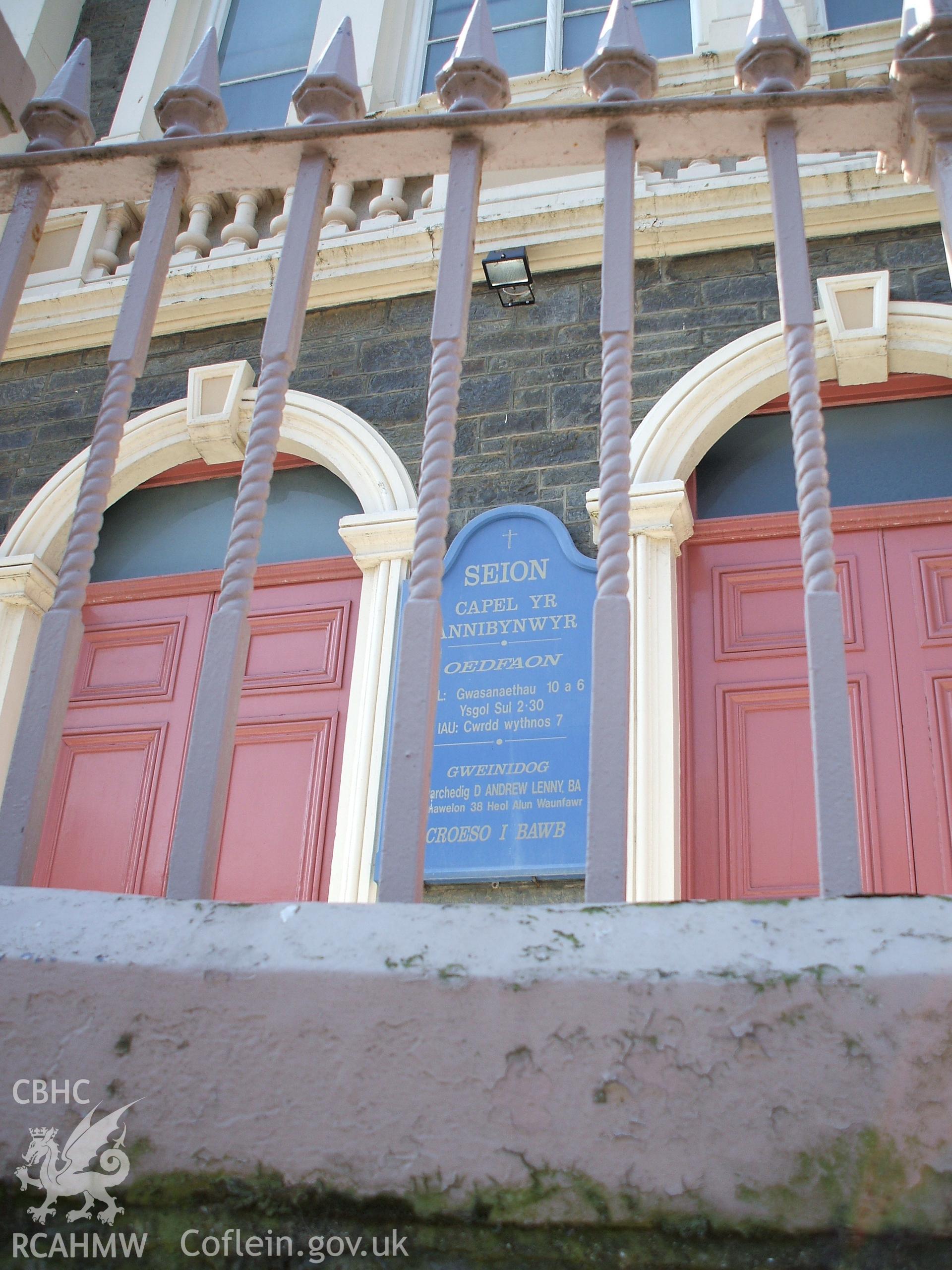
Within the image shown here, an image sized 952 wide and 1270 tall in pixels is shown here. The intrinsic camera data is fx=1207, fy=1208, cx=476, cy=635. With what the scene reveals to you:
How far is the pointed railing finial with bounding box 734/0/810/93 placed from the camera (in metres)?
1.49

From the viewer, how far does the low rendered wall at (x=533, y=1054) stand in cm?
90

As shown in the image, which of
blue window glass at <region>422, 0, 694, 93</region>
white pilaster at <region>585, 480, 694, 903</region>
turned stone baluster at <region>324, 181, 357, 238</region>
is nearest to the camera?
white pilaster at <region>585, 480, 694, 903</region>

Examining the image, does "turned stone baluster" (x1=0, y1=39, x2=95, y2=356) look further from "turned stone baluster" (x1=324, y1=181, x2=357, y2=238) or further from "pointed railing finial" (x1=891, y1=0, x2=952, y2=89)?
"turned stone baluster" (x1=324, y1=181, x2=357, y2=238)

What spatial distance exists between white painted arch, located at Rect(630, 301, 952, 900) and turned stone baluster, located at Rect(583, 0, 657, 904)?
9.13 feet

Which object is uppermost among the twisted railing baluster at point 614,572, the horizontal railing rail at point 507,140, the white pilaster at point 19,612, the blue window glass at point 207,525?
the blue window glass at point 207,525

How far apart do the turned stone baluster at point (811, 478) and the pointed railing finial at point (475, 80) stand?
12.0 inches

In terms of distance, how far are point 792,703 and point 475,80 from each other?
11.0ft

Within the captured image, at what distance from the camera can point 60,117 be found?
1.67 metres

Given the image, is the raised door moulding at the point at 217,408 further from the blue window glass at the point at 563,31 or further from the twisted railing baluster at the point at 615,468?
the twisted railing baluster at the point at 615,468

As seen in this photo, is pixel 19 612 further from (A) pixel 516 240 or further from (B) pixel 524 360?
(A) pixel 516 240

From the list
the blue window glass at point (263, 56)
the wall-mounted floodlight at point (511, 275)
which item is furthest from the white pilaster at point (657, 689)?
the blue window glass at point (263, 56)

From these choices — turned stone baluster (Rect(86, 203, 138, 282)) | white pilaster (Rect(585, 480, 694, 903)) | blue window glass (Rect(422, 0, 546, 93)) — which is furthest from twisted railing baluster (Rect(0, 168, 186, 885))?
blue window glass (Rect(422, 0, 546, 93))

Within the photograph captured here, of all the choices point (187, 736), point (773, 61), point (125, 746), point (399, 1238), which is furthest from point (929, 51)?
point (125, 746)

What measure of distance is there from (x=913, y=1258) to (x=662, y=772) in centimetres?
334
